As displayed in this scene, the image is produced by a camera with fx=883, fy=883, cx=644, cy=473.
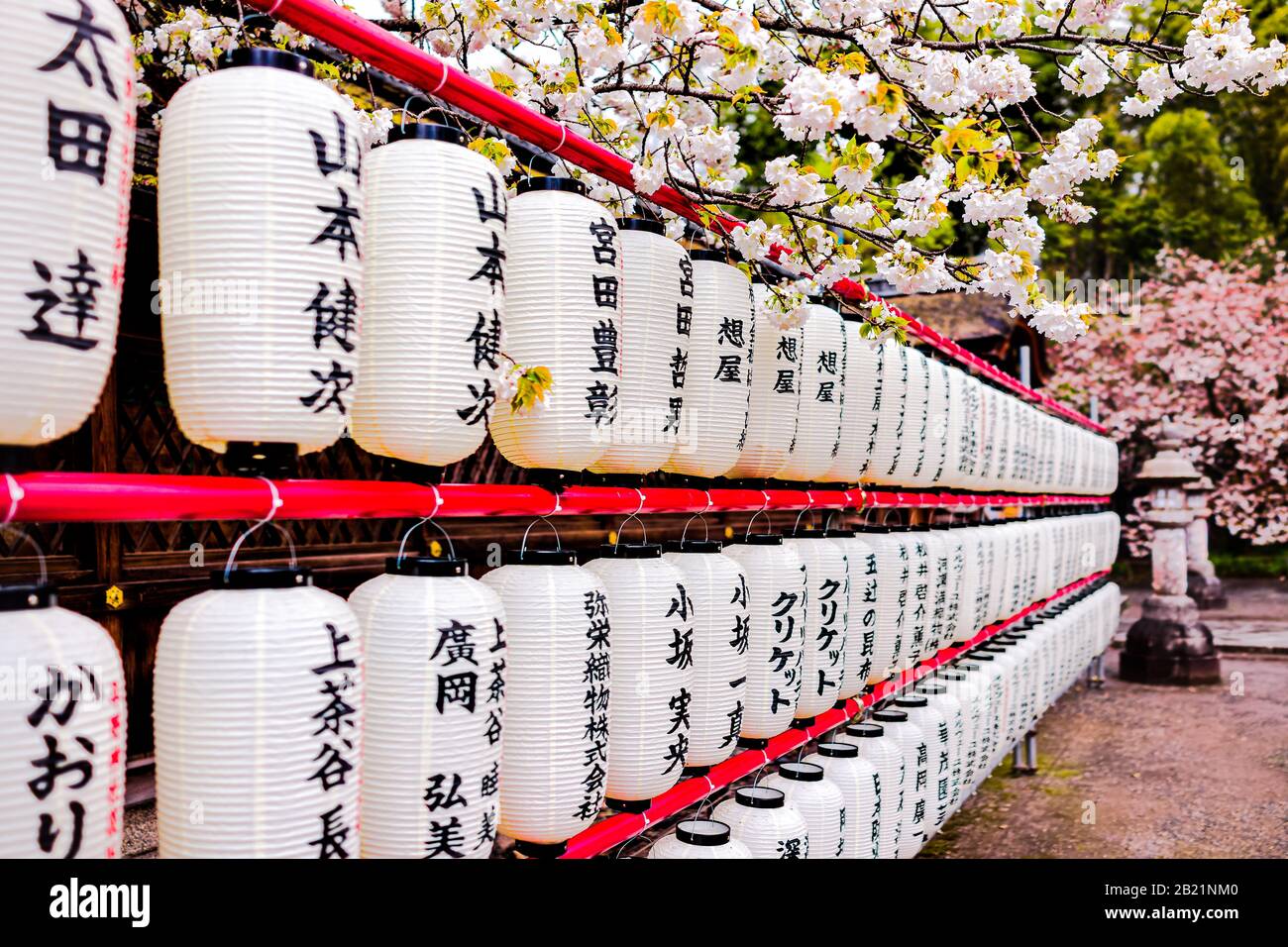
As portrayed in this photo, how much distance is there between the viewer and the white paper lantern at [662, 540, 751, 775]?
3.99 metres

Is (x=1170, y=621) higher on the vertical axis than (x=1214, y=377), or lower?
lower

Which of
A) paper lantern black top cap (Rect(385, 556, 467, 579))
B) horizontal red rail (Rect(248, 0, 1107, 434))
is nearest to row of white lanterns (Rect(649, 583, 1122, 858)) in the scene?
paper lantern black top cap (Rect(385, 556, 467, 579))

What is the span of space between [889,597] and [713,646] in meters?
2.21

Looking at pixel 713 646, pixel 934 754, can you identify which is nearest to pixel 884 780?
pixel 934 754

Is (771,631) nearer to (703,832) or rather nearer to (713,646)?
(713,646)

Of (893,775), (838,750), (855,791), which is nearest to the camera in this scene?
(855,791)

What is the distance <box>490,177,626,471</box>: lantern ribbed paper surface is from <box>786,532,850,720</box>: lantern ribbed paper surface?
2087 mm

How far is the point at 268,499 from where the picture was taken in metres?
2.28

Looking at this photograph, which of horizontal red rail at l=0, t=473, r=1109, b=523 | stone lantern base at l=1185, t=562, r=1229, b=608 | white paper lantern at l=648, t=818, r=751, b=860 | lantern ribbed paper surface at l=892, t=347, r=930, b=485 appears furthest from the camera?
stone lantern base at l=1185, t=562, r=1229, b=608

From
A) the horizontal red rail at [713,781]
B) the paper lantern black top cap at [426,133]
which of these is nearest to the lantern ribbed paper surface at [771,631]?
the horizontal red rail at [713,781]

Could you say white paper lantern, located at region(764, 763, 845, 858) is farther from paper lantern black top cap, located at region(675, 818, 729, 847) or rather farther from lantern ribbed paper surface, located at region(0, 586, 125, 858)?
lantern ribbed paper surface, located at region(0, 586, 125, 858)
